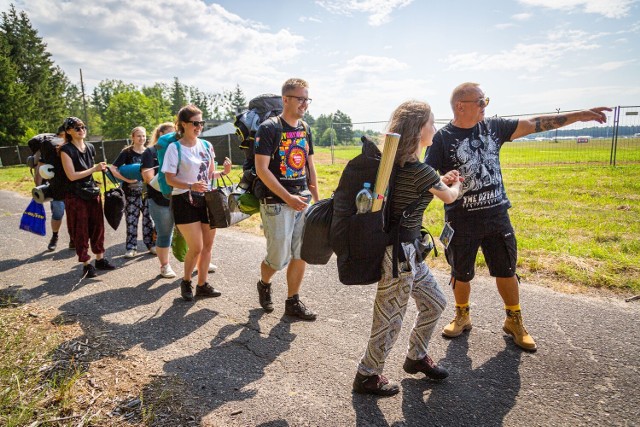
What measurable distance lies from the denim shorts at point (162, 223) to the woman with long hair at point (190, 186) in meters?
0.94

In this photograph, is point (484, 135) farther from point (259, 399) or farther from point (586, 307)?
point (259, 399)

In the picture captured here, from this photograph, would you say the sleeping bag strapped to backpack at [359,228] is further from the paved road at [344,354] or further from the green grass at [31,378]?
the green grass at [31,378]

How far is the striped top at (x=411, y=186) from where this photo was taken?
244 cm

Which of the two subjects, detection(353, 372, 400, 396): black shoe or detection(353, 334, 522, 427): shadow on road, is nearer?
detection(353, 334, 522, 427): shadow on road

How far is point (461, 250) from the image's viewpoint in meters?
3.42

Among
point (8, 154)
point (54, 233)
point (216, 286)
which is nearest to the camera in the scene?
point (216, 286)

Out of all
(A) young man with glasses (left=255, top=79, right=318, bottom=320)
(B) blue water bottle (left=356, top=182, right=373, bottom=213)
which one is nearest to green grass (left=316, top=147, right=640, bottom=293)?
(A) young man with glasses (left=255, top=79, right=318, bottom=320)

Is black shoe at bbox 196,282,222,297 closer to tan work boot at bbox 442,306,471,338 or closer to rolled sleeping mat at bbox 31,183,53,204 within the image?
tan work boot at bbox 442,306,471,338

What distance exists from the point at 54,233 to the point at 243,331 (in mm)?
5025

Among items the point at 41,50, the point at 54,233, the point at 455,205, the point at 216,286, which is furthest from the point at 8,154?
the point at 455,205

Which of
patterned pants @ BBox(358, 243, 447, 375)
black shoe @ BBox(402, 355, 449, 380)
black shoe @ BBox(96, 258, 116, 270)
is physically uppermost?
patterned pants @ BBox(358, 243, 447, 375)

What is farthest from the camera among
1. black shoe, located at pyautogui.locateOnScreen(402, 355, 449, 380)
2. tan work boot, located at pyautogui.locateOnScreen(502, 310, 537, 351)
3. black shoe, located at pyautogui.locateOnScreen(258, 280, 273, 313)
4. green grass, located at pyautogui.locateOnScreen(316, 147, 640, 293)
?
green grass, located at pyautogui.locateOnScreen(316, 147, 640, 293)

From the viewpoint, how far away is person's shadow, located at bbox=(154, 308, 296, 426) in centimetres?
275

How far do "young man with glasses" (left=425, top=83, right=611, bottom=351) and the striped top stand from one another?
88 cm
